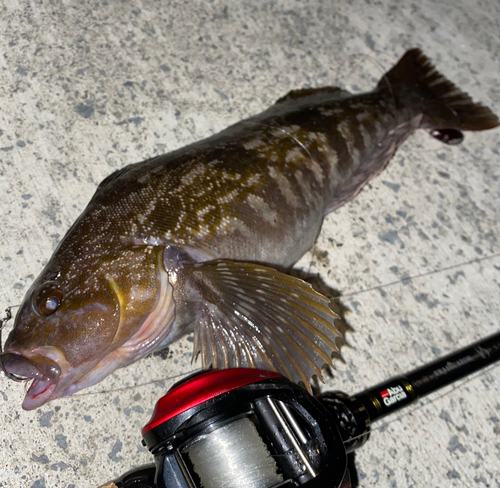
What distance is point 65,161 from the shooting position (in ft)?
7.24

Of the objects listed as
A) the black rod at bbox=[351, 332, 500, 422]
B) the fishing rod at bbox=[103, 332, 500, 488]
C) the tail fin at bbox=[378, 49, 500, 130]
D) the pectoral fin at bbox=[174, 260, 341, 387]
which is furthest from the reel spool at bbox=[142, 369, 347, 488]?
the tail fin at bbox=[378, 49, 500, 130]

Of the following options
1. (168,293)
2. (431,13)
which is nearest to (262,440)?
(168,293)

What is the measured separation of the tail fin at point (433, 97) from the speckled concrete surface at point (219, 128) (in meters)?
0.14

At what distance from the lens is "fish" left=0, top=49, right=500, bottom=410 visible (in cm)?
152

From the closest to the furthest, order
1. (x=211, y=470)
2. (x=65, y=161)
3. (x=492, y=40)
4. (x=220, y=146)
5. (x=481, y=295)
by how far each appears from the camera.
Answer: (x=211, y=470)
(x=220, y=146)
(x=65, y=161)
(x=481, y=295)
(x=492, y=40)

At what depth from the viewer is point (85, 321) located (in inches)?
59.4

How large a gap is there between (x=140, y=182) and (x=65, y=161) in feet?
2.17

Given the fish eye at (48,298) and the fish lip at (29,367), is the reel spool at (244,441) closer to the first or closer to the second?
the fish lip at (29,367)

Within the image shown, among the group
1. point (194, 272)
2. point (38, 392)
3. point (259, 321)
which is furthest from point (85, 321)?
point (259, 321)

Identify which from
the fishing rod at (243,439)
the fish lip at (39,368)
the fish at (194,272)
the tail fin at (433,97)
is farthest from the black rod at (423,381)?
the tail fin at (433,97)

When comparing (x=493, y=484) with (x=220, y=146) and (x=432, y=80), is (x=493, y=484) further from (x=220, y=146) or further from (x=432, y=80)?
(x=432, y=80)

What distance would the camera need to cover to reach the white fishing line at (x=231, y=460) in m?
1.32

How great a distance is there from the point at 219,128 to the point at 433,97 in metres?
1.29

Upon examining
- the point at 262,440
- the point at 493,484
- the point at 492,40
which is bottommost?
the point at 493,484
